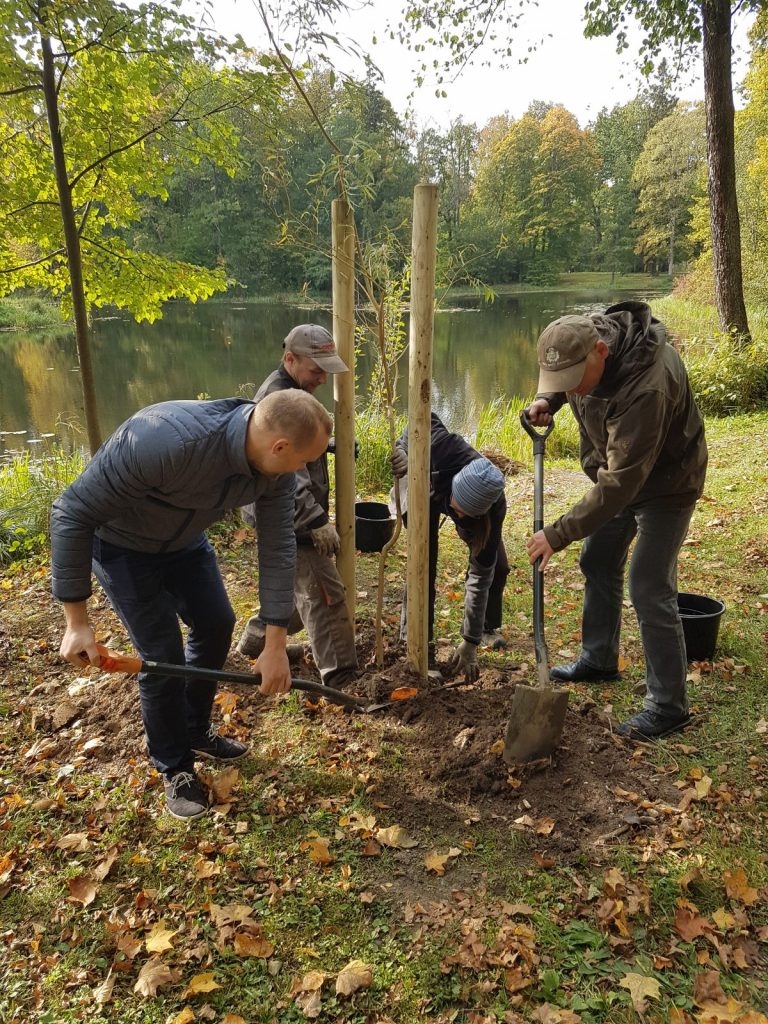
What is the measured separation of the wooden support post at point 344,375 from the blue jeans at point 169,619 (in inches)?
32.6

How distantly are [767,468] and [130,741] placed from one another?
7.27 meters

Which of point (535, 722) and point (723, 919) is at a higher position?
point (535, 722)

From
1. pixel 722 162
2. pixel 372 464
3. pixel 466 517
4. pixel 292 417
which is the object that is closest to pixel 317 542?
pixel 466 517

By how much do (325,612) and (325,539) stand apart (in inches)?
18.0

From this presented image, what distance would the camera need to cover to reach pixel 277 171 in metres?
3.30

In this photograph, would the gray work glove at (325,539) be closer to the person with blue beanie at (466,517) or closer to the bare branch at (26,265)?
the person with blue beanie at (466,517)

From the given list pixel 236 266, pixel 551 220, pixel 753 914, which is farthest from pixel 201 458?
pixel 551 220

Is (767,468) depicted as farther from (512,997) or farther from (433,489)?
(512,997)

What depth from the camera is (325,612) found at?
12.1ft

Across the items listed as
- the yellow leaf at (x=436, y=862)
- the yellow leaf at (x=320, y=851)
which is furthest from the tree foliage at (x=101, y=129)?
the yellow leaf at (x=436, y=862)

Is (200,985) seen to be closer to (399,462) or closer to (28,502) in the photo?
(399,462)

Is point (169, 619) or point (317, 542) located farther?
point (317, 542)

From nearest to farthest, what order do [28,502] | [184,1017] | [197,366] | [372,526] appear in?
[184,1017] → [372,526] → [28,502] → [197,366]

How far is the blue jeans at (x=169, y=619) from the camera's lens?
264 centimetres
